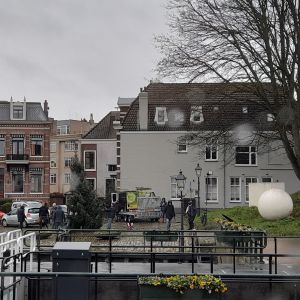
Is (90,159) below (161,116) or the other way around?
below

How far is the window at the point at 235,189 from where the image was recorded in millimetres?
53844

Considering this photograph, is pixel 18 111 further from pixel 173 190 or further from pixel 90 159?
pixel 173 190

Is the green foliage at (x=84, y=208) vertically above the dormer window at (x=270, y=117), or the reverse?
the dormer window at (x=270, y=117)

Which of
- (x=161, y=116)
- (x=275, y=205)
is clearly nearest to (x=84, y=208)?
(x=275, y=205)

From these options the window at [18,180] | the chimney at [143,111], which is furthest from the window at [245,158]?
the window at [18,180]

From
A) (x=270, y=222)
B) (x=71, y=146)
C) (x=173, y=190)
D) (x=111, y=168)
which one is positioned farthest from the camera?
(x=71, y=146)

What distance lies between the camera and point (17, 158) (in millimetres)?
66688

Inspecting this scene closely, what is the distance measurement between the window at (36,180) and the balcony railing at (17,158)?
175 cm

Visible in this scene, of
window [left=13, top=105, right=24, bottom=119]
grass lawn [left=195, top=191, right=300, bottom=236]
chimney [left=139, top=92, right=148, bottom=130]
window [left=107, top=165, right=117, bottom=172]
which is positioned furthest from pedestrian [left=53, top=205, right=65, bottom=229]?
window [left=13, top=105, right=24, bottom=119]

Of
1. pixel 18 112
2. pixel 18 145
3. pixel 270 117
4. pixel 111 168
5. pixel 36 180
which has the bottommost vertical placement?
pixel 36 180

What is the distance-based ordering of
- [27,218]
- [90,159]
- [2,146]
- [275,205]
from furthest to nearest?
[90,159], [2,146], [27,218], [275,205]

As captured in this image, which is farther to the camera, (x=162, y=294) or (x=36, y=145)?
(x=36, y=145)

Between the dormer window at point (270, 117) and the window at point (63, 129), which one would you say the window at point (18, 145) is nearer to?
the window at point (63, 129)

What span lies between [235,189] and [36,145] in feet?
79.6
